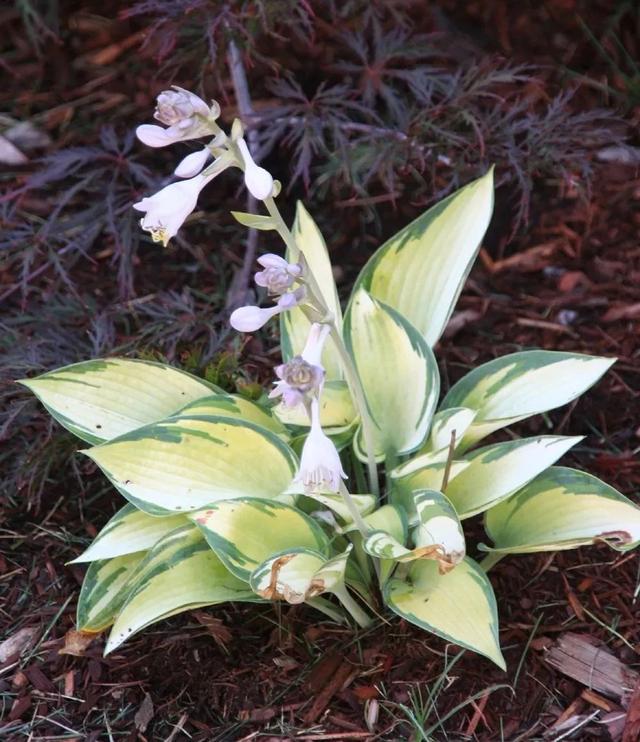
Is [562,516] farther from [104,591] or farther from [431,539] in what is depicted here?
[104,591]

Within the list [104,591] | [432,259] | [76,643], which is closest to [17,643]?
[76,643]

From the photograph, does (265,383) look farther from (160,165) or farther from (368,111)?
(160,165)

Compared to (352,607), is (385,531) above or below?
above

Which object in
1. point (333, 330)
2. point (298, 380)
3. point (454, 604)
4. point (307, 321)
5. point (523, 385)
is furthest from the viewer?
point (307, 321)

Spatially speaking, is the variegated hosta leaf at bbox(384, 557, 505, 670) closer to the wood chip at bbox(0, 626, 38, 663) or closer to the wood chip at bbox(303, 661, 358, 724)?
the wood chip at bbox(303, 661, 358, 724)

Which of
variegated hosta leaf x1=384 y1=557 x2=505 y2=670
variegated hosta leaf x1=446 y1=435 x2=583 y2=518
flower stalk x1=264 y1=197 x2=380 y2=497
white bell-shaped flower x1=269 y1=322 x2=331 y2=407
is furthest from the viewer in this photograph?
variegated hosta leaf x1=446 y1=435 x2=583 y2=518

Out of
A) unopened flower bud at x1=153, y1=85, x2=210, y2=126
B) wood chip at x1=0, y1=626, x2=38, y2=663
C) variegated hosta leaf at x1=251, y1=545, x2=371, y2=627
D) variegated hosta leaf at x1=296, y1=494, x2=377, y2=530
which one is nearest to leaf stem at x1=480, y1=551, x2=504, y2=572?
variegated hosta leaf at x1=296, y1=494, x2=377, y2=530

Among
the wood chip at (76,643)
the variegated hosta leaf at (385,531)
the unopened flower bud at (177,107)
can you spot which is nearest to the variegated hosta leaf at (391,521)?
the variegated hosta leaf at (385,531)
